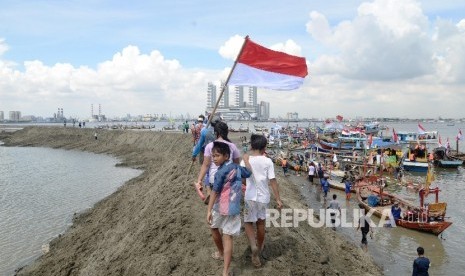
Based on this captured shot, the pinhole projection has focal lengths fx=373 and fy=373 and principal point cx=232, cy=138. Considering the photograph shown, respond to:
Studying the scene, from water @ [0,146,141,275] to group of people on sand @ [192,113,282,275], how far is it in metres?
9.38

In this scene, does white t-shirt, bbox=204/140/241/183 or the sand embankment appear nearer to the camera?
white t-shirt, bbox=204/140/241/183

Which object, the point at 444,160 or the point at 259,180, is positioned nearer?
the point at 259,180

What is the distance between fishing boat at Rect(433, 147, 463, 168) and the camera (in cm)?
3919

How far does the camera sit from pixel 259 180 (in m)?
6.55

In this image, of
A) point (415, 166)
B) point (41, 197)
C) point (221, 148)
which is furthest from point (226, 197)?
point (415, 166)

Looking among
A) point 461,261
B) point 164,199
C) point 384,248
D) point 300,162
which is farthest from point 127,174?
point 461,261

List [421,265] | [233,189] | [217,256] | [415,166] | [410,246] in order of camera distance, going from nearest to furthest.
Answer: [233,189], [217,256], [421,265], [410,246], [415,166]

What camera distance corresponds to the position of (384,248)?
45.2 feet

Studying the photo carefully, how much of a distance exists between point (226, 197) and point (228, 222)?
44 cm

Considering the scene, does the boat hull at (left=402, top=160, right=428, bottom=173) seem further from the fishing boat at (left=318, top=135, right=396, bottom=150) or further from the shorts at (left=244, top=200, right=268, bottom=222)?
the shorts at (left=244, top=200, right=268, bottom=222)

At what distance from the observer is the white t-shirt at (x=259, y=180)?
6.52 meters

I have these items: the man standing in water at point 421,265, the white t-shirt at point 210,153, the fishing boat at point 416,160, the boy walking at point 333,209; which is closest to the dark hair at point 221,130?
the white t-shirt at point 210,153

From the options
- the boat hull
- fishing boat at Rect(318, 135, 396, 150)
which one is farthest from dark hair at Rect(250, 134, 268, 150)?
fishing boat at Rect(318, 135, 396, 150)

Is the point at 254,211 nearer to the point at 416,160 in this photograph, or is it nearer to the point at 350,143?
the point at 416,160
